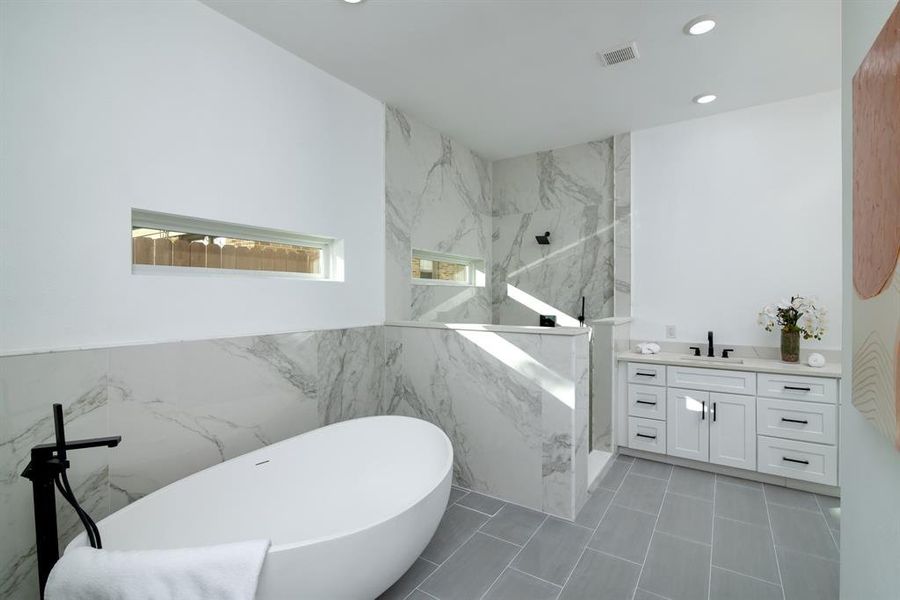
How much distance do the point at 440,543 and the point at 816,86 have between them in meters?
3.91

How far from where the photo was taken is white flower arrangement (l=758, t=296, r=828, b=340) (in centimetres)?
282

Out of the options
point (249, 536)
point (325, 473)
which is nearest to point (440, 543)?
point (325, 473)

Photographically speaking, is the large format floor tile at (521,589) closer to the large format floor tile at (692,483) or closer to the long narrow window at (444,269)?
the large format floor tile at (692,483)

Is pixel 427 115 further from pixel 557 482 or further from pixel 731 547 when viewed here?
pixel 731 547

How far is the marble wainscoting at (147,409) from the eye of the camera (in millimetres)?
1473

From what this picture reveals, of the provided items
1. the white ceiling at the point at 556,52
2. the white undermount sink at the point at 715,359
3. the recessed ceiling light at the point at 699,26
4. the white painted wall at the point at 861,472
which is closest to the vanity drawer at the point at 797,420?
the white undermount sink at the point at 715,359

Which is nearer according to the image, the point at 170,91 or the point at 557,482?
the point at 170,91

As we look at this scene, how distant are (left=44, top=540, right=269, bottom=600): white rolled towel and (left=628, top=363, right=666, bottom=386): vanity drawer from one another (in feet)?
9.42

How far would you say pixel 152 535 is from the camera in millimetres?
1477

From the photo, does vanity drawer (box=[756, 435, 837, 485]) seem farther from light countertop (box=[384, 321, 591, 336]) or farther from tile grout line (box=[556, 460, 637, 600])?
light countertop (box=[384, 321, 591, 336])

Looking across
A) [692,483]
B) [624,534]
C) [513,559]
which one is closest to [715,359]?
[692,483]

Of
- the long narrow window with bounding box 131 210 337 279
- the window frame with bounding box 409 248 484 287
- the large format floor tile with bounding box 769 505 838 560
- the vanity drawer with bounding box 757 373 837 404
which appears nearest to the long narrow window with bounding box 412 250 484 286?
the window frame with bounding box 409 248 484 287

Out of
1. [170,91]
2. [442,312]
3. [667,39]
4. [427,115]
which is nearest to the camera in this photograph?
[170,91]

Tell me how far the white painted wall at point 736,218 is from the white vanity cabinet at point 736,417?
0.53m
